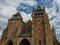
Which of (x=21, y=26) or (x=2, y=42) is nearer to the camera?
(x=2, y=42)

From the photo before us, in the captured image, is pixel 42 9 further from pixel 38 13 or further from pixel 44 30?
pixel 44 30

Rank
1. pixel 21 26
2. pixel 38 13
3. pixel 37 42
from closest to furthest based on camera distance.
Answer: pixel 37 42, pixel 38 13, pixel 21 26

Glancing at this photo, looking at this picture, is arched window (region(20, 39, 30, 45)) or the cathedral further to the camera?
arched window (region(20, 39, 30, 45))

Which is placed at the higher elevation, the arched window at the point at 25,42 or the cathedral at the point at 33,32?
the cathedral at the point at 33,32

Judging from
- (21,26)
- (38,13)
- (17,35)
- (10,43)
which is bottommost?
(10,43)

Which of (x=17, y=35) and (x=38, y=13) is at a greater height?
(x=38, y=13)

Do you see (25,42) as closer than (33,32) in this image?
No

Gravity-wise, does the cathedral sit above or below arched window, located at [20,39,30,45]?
above

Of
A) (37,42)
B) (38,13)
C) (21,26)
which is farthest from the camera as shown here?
(21,26)

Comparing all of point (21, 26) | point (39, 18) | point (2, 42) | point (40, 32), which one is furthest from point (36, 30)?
point (2, 42)

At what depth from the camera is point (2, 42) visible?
5334 cm

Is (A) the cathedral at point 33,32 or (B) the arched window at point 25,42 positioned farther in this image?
(B) the arched window at point 25,42

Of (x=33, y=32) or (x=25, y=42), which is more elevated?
(x=33, y=32)

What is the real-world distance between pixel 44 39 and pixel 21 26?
44.1ft
